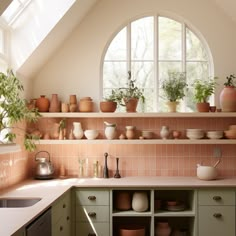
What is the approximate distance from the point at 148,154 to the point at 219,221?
3.62 ft

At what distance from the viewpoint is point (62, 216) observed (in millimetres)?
3492

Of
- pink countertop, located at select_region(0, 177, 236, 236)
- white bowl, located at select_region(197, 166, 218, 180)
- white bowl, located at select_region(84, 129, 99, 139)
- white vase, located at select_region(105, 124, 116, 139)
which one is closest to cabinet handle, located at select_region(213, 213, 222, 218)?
pink countertop, located at select_region(0, 177, 236, 236)

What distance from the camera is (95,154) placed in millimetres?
4551

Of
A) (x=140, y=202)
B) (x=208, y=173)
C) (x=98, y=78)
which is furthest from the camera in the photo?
(x=98, y=78)

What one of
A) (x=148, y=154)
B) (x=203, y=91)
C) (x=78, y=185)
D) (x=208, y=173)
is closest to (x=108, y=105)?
(x=148, y=154)

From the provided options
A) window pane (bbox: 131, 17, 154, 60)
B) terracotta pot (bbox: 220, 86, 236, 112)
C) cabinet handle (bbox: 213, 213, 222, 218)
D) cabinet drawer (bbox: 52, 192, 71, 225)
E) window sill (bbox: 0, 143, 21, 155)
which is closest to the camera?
cabinet drawer (bbox: 52, 192, 71, 225)

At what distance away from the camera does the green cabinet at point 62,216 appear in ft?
10.5

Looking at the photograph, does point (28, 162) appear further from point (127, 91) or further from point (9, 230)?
point (9, 230)

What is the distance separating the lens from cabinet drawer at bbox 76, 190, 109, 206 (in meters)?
3.92

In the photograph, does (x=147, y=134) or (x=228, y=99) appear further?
(x=147, y=134)

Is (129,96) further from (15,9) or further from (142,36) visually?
(15,9)

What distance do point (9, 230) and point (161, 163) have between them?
255 cm

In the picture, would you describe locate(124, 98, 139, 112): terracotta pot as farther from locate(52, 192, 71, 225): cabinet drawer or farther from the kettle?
locate(52, 192, 71, 225): cabinet drawer

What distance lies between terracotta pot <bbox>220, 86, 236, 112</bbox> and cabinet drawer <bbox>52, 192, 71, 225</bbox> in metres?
1.92
